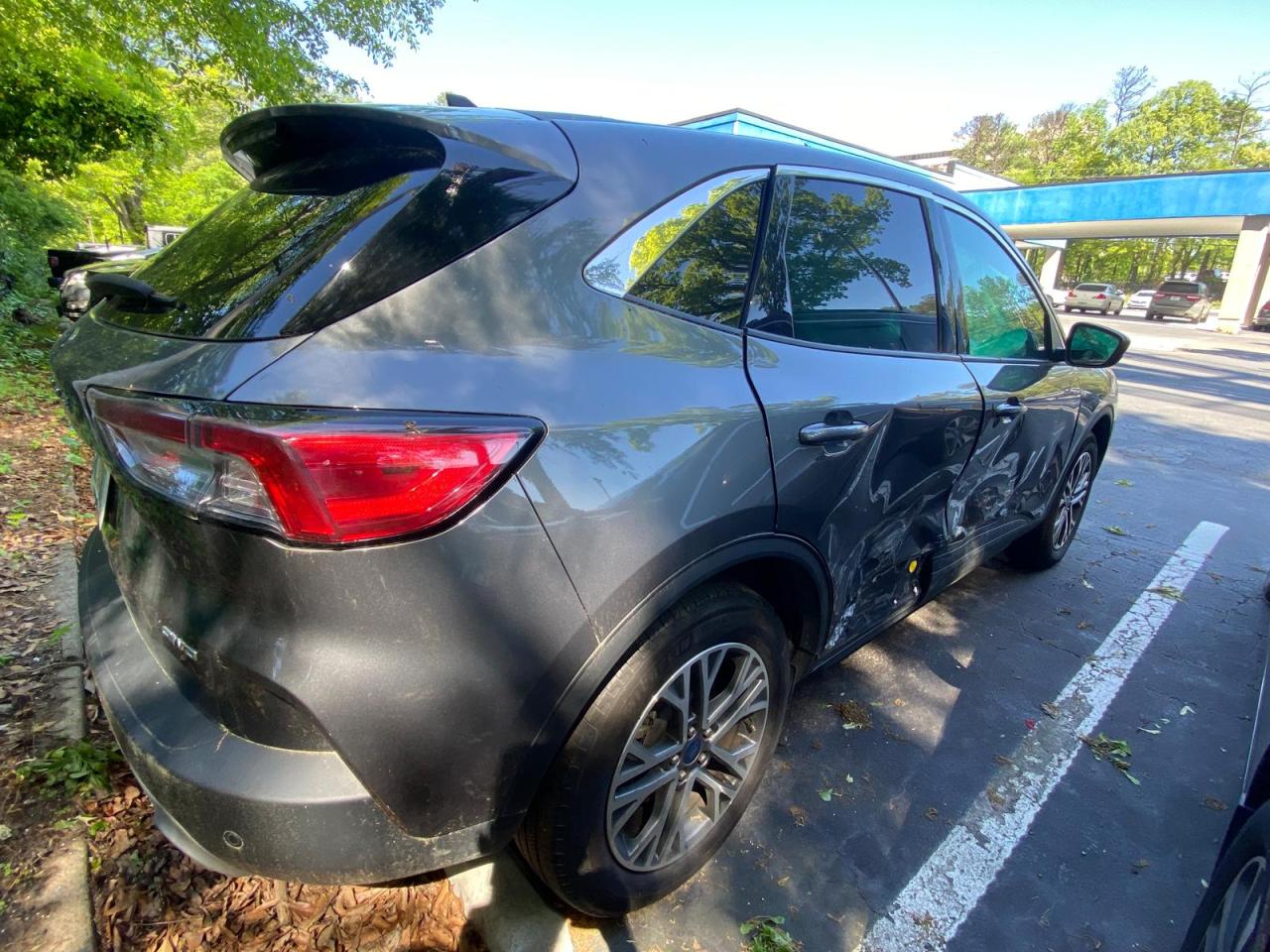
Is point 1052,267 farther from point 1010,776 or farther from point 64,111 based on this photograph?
point 1010,776

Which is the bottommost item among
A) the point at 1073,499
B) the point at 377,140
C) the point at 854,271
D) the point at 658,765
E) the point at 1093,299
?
the point at 1093,299

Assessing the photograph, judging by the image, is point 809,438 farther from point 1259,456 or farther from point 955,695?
point 1259,456

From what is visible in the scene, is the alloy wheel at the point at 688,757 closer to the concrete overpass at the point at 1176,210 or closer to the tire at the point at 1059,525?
the tire at the point at 1059,525

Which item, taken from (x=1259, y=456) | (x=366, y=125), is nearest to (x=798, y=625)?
(x=366, y=125)

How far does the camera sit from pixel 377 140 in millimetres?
1603

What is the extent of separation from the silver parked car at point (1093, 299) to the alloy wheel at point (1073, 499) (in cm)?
3613

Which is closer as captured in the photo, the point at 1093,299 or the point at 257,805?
the point at 257,805

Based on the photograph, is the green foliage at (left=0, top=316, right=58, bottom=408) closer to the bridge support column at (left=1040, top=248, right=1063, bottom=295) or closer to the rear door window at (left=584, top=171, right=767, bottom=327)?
the rear door window at (left=584, top=171, right=767, bottom=327)

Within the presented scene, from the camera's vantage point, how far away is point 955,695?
2.97 metres

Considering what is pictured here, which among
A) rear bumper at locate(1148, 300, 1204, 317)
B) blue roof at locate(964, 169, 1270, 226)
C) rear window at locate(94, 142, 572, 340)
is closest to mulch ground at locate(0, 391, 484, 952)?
rear window at locate(94, 142, 572, 340)

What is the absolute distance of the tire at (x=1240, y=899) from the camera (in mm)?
1277

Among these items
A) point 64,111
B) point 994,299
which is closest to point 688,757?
point 994,299

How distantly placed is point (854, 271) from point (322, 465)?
1.78 metres

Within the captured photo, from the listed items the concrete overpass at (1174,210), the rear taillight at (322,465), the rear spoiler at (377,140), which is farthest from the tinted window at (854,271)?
the concrete overpass at (1174,210)
